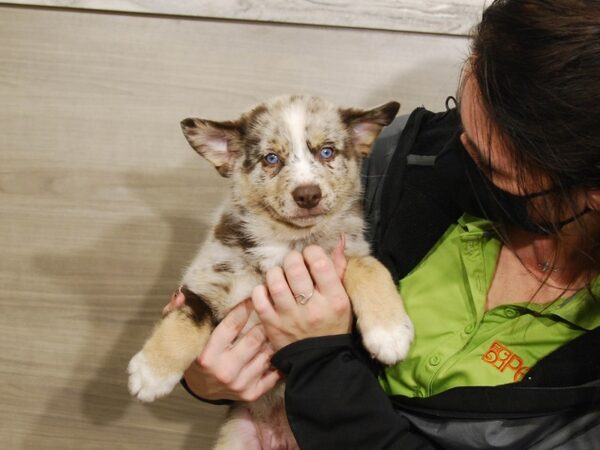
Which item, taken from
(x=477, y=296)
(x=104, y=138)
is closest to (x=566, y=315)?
(x=477, y=296)

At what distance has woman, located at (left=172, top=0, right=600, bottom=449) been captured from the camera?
1.15 metres

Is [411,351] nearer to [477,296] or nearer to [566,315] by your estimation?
[477,296]

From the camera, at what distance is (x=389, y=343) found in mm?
1382

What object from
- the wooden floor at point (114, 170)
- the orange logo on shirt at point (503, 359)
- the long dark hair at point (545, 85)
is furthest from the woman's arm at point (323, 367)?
the wooden floor at point (114, 170)

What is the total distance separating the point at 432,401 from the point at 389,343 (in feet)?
0.54

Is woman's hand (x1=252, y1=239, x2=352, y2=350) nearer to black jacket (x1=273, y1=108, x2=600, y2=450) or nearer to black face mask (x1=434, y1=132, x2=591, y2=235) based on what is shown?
black jacket (x1=273, y1=108, x2=600, y2=450)

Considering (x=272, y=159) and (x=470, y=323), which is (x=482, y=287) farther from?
(x=272, y=159)

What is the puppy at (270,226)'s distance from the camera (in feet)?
4.78

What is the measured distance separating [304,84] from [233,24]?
338mm

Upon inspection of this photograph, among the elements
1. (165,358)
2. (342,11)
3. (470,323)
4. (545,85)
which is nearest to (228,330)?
(165,358)

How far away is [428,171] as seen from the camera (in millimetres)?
1586

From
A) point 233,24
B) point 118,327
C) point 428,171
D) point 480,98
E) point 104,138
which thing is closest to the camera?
point 480,98

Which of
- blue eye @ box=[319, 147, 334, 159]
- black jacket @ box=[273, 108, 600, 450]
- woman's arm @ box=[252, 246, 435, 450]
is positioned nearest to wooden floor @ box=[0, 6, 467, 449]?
blue eye @ box=[319, 147, 334, 159]

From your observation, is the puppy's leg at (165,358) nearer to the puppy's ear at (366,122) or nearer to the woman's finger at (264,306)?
the woman's finger at (264,306)
